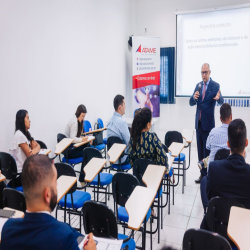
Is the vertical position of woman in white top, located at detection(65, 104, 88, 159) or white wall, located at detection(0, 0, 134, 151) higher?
white wall, located at detection(0, 0, 134, 151)

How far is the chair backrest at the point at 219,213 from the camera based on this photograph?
1.86 meters

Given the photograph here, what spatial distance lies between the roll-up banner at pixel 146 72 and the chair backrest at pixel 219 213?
4990 millimetres

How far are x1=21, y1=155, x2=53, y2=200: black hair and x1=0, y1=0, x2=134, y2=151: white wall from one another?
2568 mm

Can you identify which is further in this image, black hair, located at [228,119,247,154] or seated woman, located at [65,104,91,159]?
seated woman, located at [65,104,91,159]

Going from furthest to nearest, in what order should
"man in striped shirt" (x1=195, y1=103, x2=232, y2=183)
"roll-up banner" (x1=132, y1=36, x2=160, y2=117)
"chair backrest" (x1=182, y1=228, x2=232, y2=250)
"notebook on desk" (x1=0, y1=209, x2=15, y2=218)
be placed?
"roll-up banner" (x1=132, y1=36, x2=160, y2=117) < "man in striped shirt" (x1=195, y1=103, x2=232, y2=183) < "notebook on desk" (x1=0, y1=209, x2=15, y2=218) < "chair backrest" (x1=182, y1=228, x2=232, y2=250)

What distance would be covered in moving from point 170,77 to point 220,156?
4307mm

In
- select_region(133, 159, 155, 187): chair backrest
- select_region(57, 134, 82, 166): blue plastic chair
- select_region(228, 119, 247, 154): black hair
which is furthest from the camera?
select_region(57, 134, 82, 166): blue plastic chair

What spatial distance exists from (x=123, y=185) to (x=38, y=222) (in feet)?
4.57

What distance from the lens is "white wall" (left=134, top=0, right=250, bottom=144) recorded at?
264 inches

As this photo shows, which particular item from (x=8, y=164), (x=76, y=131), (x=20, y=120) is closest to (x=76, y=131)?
(x=76, y=131)

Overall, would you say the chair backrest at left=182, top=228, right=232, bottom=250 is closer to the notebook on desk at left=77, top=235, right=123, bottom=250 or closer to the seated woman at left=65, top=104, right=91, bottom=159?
the notebook on desk at left=77, top=235, right=123, bottom=250

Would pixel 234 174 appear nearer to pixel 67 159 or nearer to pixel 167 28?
pixel 67 159

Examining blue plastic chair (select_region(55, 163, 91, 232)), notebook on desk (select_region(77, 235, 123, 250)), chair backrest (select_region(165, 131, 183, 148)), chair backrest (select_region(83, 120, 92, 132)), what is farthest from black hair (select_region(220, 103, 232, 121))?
chair backrest (select_region(83, 120, 92, 132))

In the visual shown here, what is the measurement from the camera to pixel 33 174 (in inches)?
45.1
